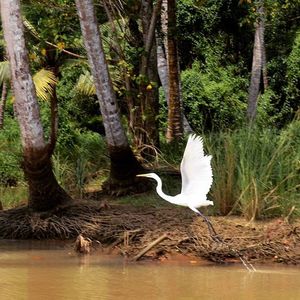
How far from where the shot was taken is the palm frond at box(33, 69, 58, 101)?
14.2 m

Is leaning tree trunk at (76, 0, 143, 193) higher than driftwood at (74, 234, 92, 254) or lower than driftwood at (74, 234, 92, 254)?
higher

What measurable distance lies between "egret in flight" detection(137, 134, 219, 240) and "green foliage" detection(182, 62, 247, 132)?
12.6m

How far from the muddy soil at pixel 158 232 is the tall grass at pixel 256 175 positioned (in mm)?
216

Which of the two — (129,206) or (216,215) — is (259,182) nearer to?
(216,215)

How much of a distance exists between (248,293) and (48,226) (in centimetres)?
361

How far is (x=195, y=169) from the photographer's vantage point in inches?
328

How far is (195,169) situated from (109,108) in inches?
123

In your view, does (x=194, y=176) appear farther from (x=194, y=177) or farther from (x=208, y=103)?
(x=208, y=103)

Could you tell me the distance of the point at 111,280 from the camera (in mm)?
7820

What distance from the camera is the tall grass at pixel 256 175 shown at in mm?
9484

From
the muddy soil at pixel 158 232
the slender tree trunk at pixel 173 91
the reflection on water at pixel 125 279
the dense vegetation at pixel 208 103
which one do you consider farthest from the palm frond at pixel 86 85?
the reflection on water at pixel 125 279

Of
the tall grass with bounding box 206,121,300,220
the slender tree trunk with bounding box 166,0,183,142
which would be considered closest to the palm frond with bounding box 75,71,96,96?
the slender tree trunk with bounding box 166,0,183,142

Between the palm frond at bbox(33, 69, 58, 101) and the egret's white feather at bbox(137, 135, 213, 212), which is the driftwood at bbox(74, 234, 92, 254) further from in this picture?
the palm frond at bbox(33, 69, 58, 101)

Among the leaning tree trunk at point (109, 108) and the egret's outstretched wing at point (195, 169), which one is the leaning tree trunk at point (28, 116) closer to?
the leaning tree trunk at point (109, 108)
